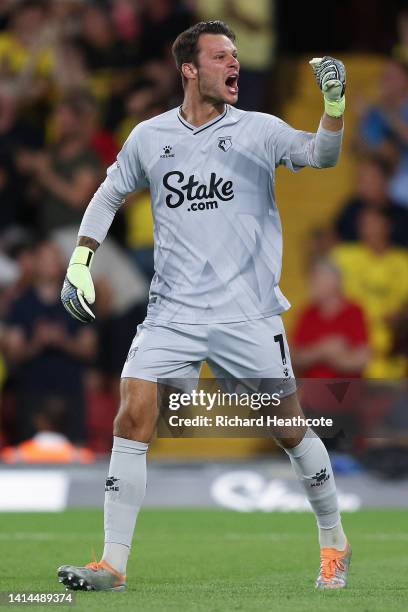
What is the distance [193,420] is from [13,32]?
8.00 meters

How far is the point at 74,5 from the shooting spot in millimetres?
13992

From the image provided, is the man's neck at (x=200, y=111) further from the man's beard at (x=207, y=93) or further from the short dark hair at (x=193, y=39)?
the short dark hair at (x=193, y=39)

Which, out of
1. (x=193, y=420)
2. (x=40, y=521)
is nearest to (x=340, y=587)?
(x=193, y=420)

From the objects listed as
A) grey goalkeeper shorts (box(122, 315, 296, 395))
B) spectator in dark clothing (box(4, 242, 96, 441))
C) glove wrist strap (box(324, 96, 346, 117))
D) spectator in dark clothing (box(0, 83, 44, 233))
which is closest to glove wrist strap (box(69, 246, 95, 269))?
grey goalkeeper shorts (box(122, 315, 296, 395))

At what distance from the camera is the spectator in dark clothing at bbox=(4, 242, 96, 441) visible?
12727mm

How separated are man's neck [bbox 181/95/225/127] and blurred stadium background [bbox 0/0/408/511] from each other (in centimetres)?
530

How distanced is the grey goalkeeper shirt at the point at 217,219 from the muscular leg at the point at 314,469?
1.71 feet

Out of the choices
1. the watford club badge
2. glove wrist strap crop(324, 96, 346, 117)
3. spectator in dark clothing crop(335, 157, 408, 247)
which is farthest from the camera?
spectator in dark clothing crop(335, 157, 408, 247)

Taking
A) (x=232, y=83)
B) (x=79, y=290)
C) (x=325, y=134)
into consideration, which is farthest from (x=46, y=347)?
(x=325, y=134)

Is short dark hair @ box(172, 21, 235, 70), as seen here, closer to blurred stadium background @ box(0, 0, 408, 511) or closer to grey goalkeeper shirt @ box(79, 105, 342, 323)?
grey goalkeeper shirt @ box(79, 105, 342, 323)

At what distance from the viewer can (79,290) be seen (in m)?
6.39

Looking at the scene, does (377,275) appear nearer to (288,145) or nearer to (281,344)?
(281,344)

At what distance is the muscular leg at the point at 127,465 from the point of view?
627cm

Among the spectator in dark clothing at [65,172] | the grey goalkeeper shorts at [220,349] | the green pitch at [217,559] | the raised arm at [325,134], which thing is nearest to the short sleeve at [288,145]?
the raised arm at [325,134]
